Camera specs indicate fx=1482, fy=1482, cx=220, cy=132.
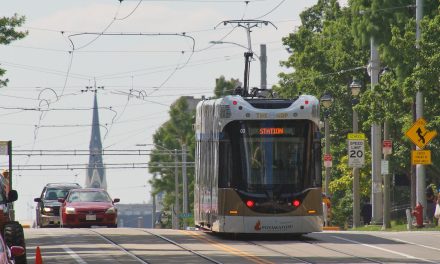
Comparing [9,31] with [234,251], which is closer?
[234,251]

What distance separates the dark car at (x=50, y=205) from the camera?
5066 centimetres

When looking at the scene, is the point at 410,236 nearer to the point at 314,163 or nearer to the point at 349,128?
the point at 314,163

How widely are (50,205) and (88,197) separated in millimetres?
5837

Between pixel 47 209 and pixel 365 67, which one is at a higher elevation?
pixel 365 67

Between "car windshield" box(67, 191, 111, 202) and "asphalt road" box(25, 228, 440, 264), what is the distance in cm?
584

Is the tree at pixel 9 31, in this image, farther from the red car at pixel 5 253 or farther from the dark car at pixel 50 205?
the red car at pixel 5 253

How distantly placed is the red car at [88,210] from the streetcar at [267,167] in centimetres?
1191

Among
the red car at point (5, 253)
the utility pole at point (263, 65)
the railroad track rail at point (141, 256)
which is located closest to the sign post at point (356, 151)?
the utility pole at point (263, 65)

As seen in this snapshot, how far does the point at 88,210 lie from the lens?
4428 cm

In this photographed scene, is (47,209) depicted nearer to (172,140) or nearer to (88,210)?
(88,210)

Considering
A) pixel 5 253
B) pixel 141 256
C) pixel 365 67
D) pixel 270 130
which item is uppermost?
pixel 365 67

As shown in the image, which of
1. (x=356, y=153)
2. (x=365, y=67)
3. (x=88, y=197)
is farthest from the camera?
(x=365, y=67)

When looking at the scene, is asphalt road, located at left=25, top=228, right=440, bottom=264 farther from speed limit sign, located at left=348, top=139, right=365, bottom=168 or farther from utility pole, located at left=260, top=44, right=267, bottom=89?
utility pole, located at left=260, top=44, right=267, bottom=89

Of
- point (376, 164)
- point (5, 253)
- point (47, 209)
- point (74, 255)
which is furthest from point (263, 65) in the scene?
point (5, 253)
